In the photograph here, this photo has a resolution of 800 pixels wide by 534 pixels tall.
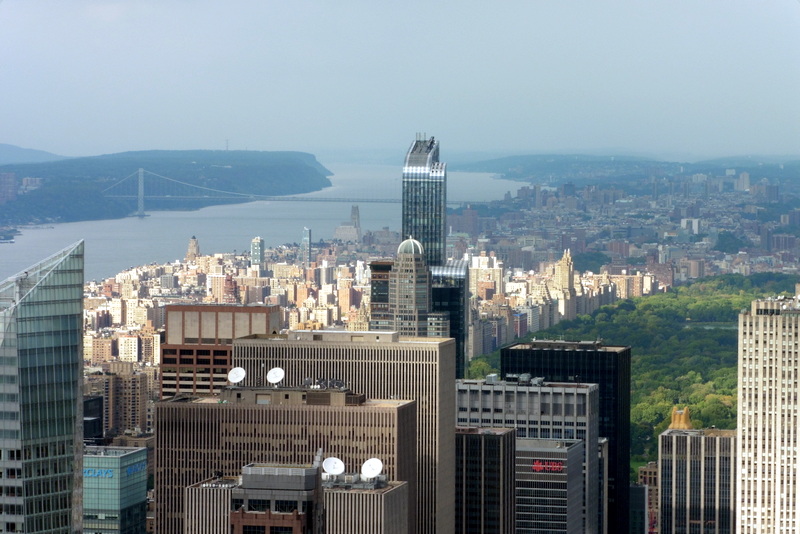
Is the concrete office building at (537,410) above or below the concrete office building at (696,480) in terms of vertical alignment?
above

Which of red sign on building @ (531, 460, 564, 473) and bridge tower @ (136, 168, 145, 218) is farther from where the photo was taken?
bridge tower @ (136, 168, 145, 218)

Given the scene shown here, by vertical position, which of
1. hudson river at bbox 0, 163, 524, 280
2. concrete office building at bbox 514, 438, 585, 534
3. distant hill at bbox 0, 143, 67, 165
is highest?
distant hill at bbox 0, 143, 67, 165

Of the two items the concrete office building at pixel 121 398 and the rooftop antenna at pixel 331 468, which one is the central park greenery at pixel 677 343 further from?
the rooftop antenna at pixel 331 468

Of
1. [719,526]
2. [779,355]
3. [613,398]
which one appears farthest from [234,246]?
[779,355]

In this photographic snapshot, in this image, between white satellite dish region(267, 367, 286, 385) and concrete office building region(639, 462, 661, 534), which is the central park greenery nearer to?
concrete office building region(639, 462, 661, 534)

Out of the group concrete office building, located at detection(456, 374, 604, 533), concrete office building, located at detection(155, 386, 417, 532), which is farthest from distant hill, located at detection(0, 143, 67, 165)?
concrete office building, located at detection(155, 386, 417, 532)

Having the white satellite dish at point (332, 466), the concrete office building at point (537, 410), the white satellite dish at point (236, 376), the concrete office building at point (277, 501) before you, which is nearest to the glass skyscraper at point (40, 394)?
the concrete office building at point (277, 501)
